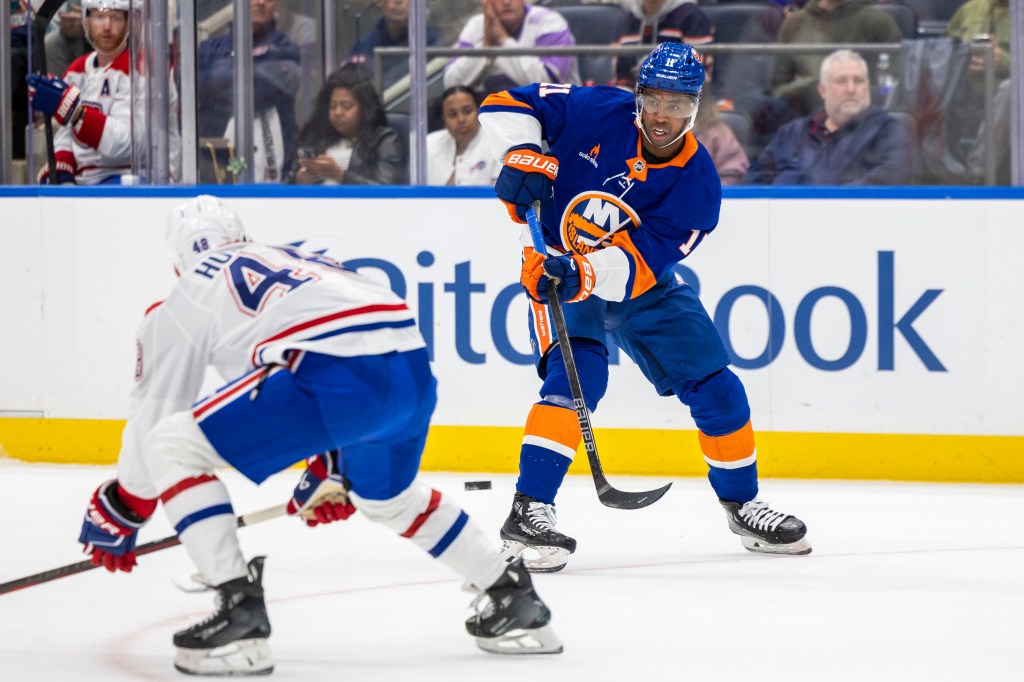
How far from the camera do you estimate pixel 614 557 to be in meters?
3.63

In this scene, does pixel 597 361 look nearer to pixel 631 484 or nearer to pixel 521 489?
pixel 521 489

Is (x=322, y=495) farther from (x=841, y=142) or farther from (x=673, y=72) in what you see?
(x=841, y=142)

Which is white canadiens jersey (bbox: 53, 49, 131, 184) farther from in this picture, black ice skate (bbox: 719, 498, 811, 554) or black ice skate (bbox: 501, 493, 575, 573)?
black ice skate (bbox: 719, 498, 811, 554)

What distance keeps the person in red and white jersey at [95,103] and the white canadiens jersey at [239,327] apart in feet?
9.22

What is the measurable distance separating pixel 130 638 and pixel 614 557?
48.7 inches

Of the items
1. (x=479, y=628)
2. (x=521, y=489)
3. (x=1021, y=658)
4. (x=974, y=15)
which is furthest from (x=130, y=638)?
(x=974, y=15)

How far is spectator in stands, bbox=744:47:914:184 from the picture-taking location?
4754mm

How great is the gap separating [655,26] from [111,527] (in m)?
3.07

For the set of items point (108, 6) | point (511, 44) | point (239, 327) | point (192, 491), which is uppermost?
point (108, 6)

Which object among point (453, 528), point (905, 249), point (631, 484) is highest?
point (905, 249)

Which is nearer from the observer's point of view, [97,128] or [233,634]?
[233,634]

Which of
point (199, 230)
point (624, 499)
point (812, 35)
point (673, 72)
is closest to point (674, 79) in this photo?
point (673, 72)

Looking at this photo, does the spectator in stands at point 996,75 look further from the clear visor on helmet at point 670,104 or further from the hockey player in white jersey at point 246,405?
the hockey player in white jersey at point 246,405

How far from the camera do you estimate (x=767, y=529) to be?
3.68 metres
